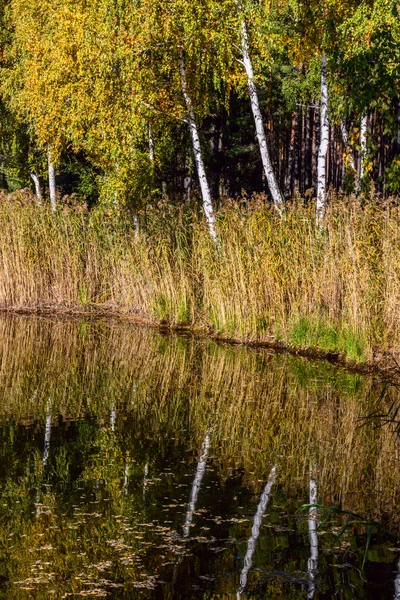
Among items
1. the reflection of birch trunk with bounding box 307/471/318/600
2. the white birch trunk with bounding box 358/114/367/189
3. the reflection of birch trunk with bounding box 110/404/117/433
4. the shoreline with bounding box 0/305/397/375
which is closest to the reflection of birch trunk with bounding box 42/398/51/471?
the reflection of birch trunk with bounding box 110/404/117/433

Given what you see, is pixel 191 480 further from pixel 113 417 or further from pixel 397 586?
pixel 113 417

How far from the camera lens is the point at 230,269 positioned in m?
13.4

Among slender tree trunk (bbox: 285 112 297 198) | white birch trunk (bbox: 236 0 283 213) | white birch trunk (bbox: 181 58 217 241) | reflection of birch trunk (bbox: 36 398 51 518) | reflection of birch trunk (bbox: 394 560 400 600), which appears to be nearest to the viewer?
reflection of birch trunk (bbox: 394 560 400 600)

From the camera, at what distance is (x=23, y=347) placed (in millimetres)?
12891

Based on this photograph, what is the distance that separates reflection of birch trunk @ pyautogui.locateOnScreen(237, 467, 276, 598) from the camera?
4762 millimetres

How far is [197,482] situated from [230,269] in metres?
7.14

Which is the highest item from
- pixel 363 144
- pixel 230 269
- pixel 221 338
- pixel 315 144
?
pixel 315 144

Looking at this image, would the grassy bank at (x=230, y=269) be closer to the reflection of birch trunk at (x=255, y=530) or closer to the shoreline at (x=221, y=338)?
the shoreline at (x=221, y=338)

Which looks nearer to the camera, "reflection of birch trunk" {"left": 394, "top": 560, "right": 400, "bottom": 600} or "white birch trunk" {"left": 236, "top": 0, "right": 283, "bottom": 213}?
"reflection of birch trunk" {"left": 394, "top": 560, "right": 400, "bottom": 600}

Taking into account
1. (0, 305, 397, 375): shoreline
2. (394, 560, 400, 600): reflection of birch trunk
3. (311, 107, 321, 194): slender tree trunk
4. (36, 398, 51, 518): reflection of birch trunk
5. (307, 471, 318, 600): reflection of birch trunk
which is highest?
(311, 107, 321, 194): slender tree trunk

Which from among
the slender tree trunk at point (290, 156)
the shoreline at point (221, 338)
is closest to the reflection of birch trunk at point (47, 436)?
the shoreline at point (221, 338)

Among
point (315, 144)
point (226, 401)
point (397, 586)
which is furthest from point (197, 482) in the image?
point (315, 144)

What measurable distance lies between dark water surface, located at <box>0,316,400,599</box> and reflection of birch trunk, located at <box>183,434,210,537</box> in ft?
0.05

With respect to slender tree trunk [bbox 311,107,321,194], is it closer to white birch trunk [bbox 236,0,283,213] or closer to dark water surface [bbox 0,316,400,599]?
white birch trunk [bbox 236,0,283,213]
